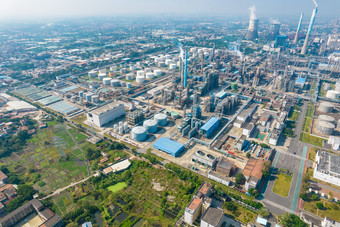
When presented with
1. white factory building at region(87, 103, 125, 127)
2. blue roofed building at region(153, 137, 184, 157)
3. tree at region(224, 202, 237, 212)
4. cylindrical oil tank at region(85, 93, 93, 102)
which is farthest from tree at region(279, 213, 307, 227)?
cylindrical oil tank at region(85, 93, 93, 102)

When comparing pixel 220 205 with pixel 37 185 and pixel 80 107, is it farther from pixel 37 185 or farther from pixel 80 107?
pixel 80 107

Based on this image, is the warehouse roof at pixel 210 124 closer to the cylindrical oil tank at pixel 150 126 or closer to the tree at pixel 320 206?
the cylindrical oil tank at pixel 150 126

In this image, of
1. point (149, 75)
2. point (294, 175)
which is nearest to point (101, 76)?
point (149, 75)

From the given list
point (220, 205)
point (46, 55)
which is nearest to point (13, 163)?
point (220, 205)

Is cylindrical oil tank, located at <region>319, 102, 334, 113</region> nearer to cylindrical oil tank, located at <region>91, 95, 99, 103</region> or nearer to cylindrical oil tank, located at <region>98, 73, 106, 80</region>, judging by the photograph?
cylindrical oil tank, located at <region>91, 95, 99, 103</region>

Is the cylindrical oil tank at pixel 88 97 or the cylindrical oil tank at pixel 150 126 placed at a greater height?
the cylindrical oil tank at pixel 88 97

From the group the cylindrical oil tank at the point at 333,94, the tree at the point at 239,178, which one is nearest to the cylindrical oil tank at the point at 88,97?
the tree at the point at 239,178

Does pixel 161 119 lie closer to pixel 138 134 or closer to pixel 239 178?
pixel 138 134
